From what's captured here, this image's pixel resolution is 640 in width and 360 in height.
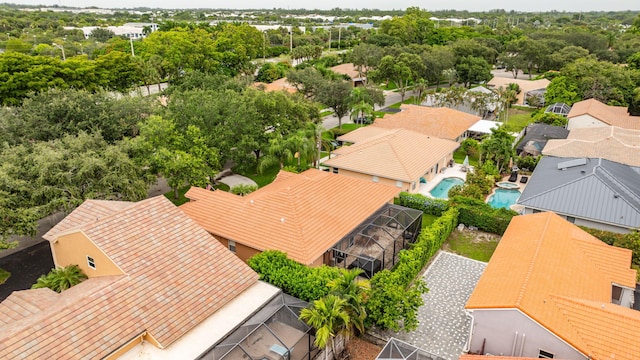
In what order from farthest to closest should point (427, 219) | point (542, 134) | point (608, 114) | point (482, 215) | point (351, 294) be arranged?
point (608, 114)
point (542, 134)
point (427, 219)
point (482, 215)
point (351, 294)

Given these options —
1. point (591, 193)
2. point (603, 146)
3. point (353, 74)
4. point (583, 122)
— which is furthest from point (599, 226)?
point (353, 74)

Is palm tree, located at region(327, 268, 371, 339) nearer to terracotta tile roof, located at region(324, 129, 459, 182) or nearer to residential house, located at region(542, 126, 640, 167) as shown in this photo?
terracotta tile roof, located at region(324, 129, 459, 182)

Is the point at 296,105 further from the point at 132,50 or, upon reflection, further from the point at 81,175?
the point at 132,50

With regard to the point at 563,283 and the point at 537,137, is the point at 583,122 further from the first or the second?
the point at 563,283

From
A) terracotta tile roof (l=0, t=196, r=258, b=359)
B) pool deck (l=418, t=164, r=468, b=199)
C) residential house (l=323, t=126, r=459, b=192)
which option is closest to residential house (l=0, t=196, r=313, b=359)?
terracotta tile roof (l=0, t=196, r=258, b=359)

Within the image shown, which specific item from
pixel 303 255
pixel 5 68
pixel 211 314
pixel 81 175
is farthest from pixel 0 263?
pixel 5 68

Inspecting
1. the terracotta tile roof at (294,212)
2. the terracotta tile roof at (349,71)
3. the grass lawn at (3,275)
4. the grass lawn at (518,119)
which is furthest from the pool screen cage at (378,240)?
the terracotta tile roof at (349,71)

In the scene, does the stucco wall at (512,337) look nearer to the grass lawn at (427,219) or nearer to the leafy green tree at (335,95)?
the grass lawn at (427,219)
